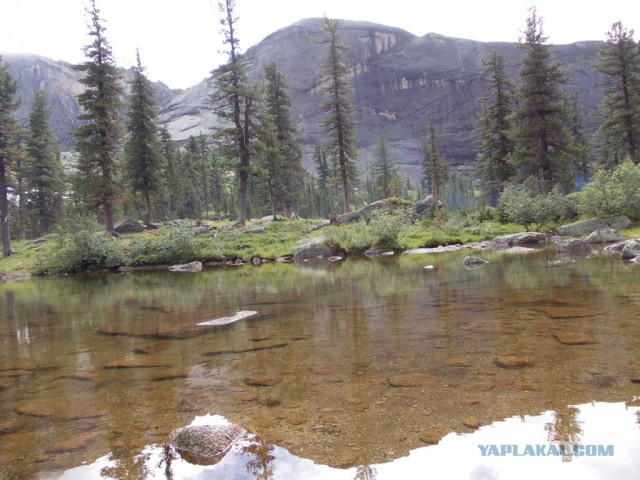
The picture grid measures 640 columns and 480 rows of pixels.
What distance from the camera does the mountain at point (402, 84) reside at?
487ft

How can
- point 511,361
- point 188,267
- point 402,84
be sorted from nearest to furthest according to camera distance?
point 511,361, point 188,267, point 402,84

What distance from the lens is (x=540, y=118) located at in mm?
35000

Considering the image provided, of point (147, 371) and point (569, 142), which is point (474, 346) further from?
point (569, 142)

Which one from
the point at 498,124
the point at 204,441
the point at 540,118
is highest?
the point at 498,124

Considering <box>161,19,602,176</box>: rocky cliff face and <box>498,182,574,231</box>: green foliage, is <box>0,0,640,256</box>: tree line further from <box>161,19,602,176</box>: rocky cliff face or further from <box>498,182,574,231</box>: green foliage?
<box>161,19,602,176</box>: rocky cliff face

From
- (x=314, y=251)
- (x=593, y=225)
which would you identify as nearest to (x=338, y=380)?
(x=314, y=251)

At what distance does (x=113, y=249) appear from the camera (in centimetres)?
3127

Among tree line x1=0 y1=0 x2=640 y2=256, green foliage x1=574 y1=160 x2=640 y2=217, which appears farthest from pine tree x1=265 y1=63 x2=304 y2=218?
green foliage x1=574 y1=160 x2=640 y2=217

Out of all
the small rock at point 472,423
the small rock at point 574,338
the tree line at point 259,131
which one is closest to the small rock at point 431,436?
the small rock at point 472,423

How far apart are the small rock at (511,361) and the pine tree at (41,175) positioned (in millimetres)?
57234

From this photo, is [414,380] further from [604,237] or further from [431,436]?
[604,237]

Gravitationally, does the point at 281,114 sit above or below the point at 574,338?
above

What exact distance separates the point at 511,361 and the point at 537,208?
96.1 ft

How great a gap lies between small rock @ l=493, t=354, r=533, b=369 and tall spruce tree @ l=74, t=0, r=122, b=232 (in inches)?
1416
